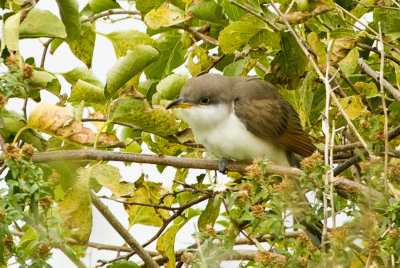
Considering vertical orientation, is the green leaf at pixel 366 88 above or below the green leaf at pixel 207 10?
below

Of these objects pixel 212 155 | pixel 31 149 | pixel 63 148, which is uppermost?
pixel 31 149

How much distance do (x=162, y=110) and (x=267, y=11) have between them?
792 mm

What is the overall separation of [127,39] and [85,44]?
198 mm

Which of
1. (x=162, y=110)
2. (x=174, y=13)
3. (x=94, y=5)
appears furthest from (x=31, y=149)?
(x=94, y=5)

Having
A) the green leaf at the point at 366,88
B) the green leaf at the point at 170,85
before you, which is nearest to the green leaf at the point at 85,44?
the green leaf at the point at 170,85

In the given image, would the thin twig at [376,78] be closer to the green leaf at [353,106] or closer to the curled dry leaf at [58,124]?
the green leaf at [353,106]

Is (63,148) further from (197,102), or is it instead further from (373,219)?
(373,219)

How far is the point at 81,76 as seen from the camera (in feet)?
11.5

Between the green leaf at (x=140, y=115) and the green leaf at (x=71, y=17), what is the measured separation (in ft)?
1.38

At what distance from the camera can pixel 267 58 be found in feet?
13.8

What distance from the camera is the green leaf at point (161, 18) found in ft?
11.4

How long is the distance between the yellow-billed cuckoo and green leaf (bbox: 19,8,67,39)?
90cm

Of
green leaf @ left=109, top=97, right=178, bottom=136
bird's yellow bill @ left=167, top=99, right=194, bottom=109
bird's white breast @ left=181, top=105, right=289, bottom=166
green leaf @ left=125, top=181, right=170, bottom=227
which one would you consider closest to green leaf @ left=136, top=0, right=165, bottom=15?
bird's yellow bill @ left=167, top=99, right=194, bottom=109

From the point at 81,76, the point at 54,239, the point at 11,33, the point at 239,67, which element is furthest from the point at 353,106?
the point at 54,239
